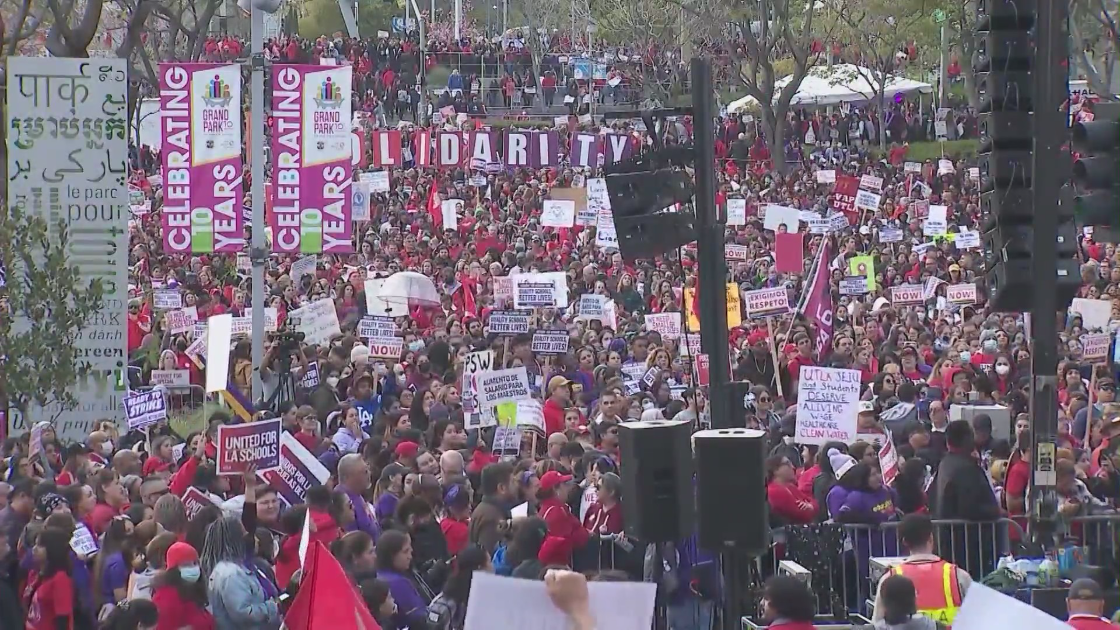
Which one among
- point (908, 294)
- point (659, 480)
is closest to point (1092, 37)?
point (908, 294)

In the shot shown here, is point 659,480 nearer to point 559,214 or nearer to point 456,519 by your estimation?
point 456,519

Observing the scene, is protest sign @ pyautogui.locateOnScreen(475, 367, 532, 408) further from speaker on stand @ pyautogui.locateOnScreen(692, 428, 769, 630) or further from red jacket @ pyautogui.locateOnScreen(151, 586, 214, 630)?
speaker on stand @ pyautogui.locateOnScreen(692, 428, 769, 630)

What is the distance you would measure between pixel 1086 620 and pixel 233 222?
1180 centimetres

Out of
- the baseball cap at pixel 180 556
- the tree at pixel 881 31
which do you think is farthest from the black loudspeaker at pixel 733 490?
the tree at pixel 881 31

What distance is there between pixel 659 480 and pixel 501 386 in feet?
22.2

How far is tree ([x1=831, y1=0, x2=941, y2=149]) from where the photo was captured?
48562 mm

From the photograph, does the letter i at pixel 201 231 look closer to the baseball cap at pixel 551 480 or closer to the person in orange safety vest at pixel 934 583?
the baseball cap at pixel 551 480

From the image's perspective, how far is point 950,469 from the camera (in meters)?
10.6

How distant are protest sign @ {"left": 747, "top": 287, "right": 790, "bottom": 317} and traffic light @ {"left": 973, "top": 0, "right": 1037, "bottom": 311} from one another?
974cm

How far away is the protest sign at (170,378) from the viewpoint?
1717 cm

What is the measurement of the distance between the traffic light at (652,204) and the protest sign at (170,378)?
25.8 ft

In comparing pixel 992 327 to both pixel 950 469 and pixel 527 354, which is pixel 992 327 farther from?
pixel 950 469

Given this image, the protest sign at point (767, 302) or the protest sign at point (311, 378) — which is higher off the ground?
the protest sign at point (767, 302)

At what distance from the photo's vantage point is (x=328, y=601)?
6.96 meters
